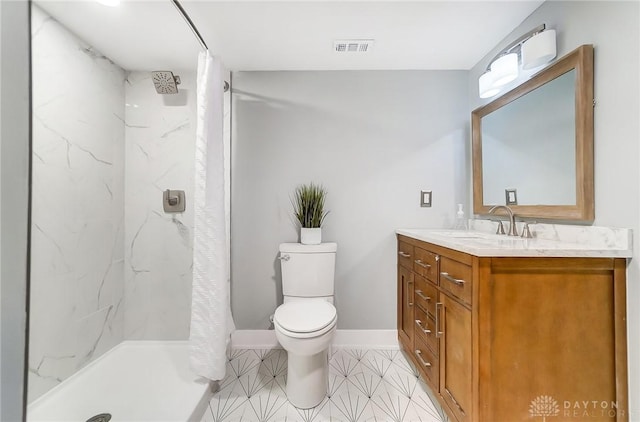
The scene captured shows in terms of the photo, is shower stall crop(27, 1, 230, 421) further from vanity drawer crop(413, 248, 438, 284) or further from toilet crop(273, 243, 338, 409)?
vanity drawer crop(413, 248, 438, 284)

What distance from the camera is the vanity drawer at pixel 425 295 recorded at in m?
1.42

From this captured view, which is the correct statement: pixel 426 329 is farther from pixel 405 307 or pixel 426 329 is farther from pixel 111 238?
pixel 111 238

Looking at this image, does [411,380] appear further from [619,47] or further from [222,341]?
[619,47]

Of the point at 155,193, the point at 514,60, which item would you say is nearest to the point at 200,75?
the point at 155,193

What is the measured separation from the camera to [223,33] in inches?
65.3

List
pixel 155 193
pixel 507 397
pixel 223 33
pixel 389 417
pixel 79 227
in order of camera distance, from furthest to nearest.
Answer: pixel 155 193 → pixel 223 33 → pixel 79 227 → pixel 389 417 → pixel 507 397

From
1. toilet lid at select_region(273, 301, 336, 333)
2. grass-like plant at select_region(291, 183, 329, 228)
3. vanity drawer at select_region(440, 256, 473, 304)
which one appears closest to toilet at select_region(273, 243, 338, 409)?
toilet lid at select_region(273, 301, 336, 333)

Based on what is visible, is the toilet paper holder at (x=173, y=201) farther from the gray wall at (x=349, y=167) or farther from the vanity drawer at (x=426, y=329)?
the vanity drawer at (x=426, y=329)

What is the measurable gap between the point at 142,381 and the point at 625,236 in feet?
8.23

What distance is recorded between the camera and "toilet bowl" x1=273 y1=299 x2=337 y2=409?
4.54 ft

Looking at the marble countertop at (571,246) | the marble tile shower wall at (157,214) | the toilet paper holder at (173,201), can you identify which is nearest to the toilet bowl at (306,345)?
the marble countertop at (571,246)

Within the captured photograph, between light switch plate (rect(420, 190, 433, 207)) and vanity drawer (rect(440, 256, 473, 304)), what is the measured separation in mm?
841

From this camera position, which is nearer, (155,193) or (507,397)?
(507,397)

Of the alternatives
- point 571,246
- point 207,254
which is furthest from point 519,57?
point 207,254
